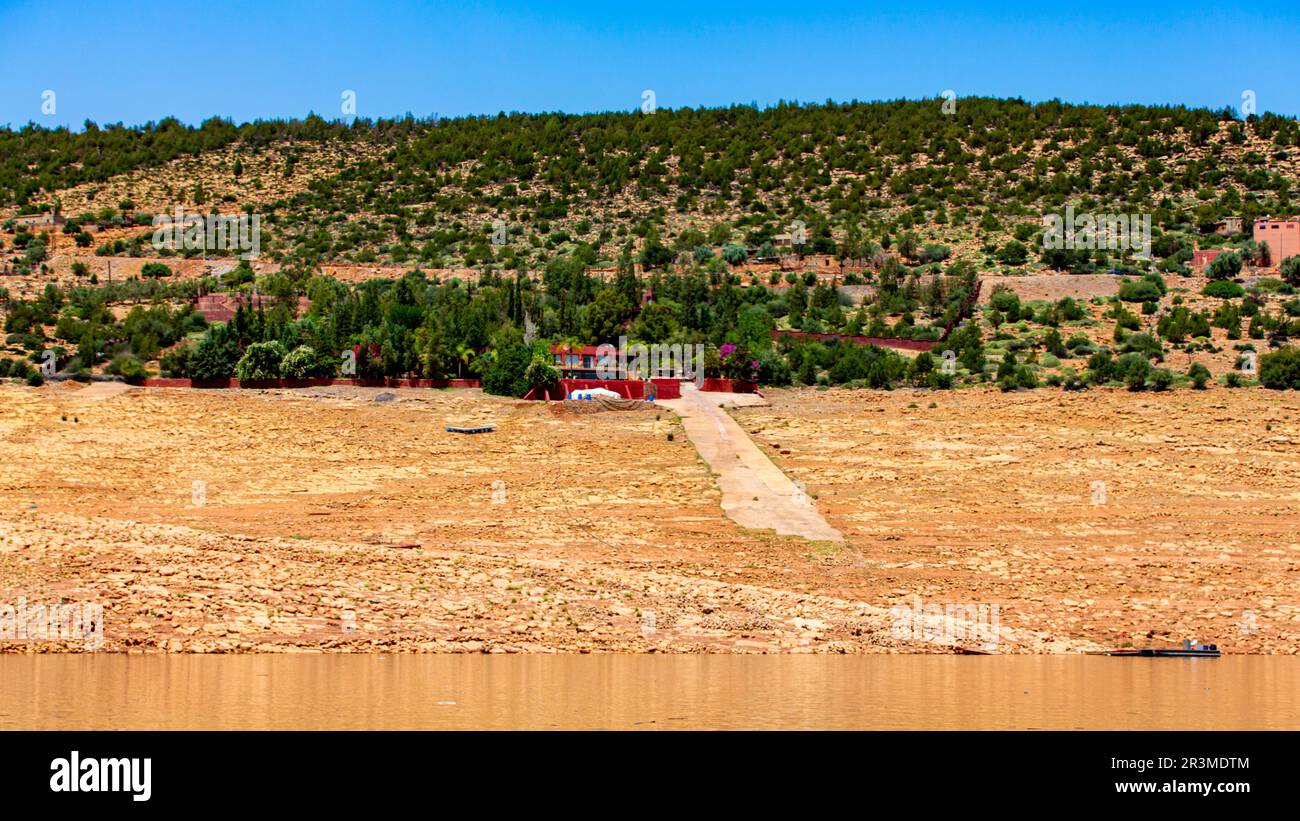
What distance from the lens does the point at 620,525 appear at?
3203cm

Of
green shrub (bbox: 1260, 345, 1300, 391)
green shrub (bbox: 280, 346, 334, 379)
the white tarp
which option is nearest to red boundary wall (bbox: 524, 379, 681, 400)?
the white tarp

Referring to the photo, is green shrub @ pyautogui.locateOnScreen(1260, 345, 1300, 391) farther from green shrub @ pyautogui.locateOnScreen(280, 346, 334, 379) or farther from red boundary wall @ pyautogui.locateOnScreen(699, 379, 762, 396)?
green shrub @ pyautogui.locateOnScreen(280, 346, 334, 379)

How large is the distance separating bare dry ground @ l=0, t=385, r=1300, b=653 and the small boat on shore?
84 cm

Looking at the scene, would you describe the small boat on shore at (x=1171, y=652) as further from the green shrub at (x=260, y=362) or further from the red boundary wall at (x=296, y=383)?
the green shrub at (x=260, y=362)

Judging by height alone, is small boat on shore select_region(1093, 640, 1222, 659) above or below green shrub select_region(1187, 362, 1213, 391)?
below

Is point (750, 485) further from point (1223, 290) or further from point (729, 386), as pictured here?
point (1223, 290)

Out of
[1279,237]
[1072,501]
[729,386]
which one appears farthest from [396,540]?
[1279,237]

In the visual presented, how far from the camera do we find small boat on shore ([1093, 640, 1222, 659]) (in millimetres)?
23094

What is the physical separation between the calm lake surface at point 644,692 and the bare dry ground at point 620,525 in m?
1.34

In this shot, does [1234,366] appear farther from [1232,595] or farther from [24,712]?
[24,712]

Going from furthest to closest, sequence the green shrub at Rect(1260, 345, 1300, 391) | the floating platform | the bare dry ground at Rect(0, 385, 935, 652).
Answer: the green shrub at Rect(1260, 345, 1300, 391), the bare dry ground at Rect(0, 385, 935, 652), the floating platform

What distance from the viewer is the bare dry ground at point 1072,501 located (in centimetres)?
2625

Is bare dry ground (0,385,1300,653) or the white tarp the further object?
the white tarp

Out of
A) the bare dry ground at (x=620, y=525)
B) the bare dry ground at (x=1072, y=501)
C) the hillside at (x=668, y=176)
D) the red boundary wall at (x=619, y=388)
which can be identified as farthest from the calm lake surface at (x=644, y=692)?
the hillside at (x=668, y=176)
